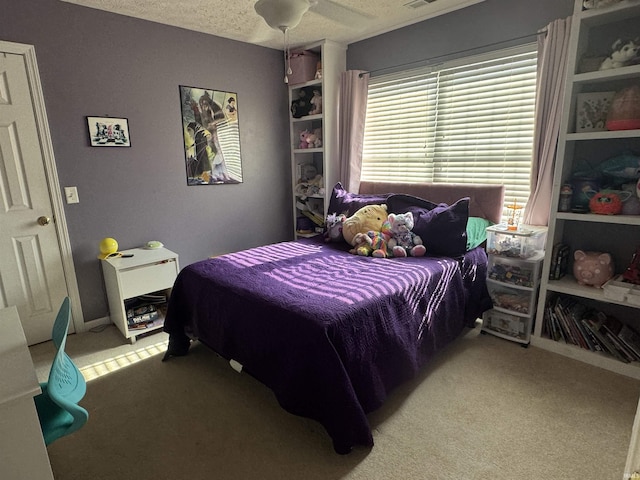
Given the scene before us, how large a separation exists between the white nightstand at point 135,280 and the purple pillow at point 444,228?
6.53 feet

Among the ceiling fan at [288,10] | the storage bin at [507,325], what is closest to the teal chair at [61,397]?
the ceiling fan at [288,10]

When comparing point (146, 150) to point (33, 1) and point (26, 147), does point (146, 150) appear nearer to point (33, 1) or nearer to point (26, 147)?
point (26, 147)

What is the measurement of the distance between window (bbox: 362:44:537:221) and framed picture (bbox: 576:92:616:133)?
454 mm

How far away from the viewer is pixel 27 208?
2.59 meters

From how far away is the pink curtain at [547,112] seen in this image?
2.36 meters

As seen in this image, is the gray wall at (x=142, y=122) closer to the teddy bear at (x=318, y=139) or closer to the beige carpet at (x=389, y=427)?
the teddy bear at (x=318, y=139)

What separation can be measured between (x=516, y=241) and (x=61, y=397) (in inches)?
105

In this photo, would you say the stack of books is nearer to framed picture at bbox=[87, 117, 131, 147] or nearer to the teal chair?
the teal chair

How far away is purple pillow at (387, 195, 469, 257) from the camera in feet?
8.43

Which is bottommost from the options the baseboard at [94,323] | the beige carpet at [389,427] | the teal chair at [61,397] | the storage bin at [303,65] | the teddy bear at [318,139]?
the beige carpet at [389,427]

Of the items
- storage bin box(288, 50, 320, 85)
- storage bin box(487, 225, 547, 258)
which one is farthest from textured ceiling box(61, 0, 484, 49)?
storage bin box(487, 225, 547, 258)

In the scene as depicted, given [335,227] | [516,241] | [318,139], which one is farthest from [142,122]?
[516,241]

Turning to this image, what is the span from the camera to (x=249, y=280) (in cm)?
214

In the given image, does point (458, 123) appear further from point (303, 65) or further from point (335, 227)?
point (303, 65)
